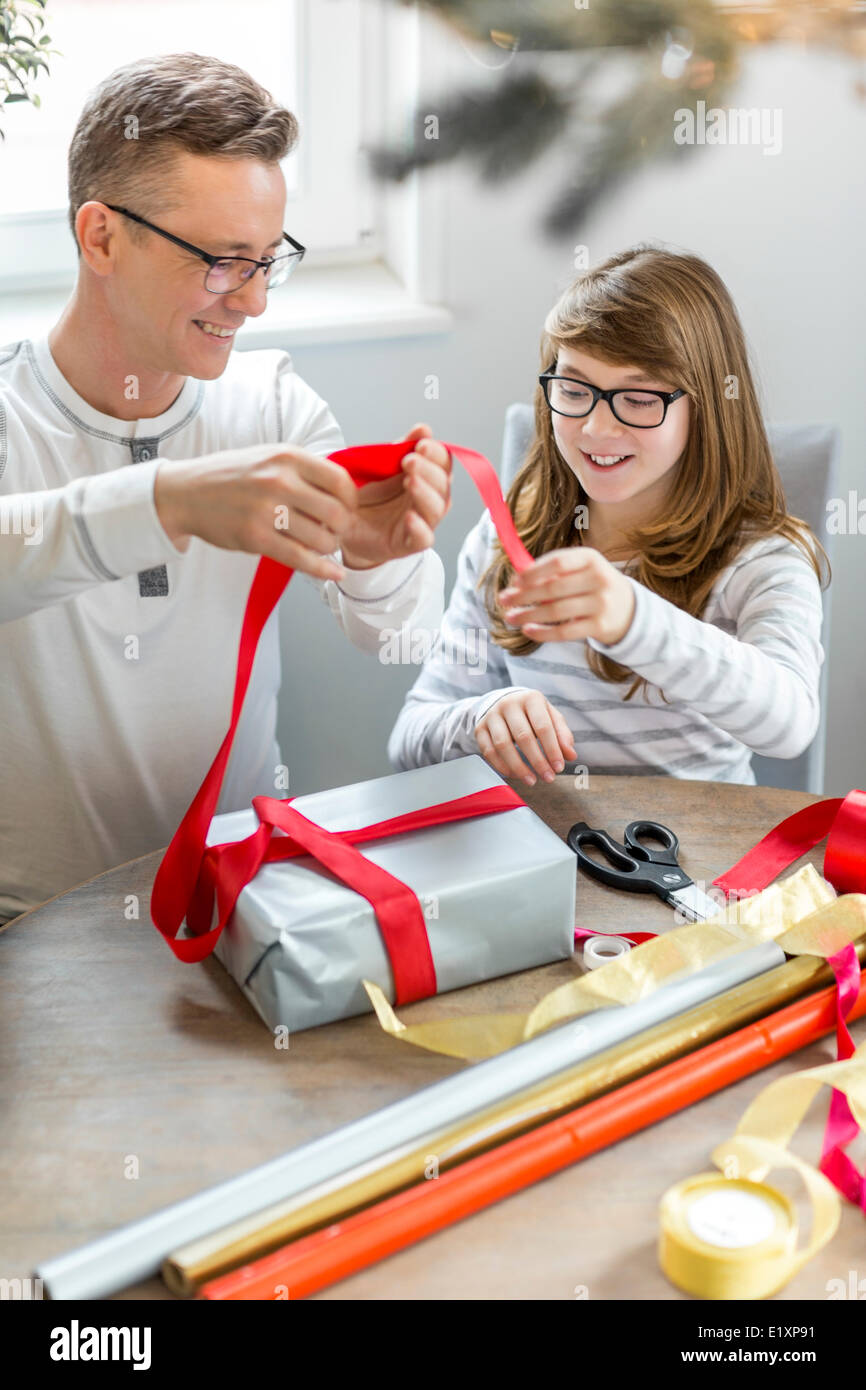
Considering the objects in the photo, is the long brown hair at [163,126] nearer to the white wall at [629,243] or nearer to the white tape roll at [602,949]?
the white wall at [629,243]

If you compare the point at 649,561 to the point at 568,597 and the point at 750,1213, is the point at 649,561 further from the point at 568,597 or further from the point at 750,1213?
the point at 750,1213

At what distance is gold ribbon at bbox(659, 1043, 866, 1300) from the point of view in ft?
2.45

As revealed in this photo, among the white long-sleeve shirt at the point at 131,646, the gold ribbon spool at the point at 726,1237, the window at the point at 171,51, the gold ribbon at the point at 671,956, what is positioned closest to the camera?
the gold ribbon spool at the point at 726,1237

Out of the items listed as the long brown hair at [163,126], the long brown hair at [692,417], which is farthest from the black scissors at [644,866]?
the long brown hair at [163,126]

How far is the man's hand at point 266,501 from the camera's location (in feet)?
3.25

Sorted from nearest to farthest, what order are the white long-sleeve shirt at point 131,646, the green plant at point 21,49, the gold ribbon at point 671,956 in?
the gold ribbon at point 671,956 → the white long-sleeve shirt at point 131,646 → the green plant at point 21,49

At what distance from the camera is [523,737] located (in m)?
1.32

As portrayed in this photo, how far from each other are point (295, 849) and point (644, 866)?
0.32m

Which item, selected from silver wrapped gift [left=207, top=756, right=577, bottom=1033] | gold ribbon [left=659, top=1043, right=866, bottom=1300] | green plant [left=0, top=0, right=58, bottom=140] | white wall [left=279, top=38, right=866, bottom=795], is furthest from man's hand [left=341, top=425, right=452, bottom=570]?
green plant [left=0, top=0, right=58, bottom=140]

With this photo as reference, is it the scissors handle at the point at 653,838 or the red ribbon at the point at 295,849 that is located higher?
the red ribbon at the point at 295,849

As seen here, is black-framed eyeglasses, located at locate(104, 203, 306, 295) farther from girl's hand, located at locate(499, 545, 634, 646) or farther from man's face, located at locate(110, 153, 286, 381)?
girl's hand, located at locate(499, 545, 634, 646)

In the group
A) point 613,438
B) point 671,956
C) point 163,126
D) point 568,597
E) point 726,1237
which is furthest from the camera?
point 613,438

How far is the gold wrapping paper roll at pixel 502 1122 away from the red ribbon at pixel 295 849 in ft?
0.52

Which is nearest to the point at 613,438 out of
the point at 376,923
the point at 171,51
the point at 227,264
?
the point at 227,264
